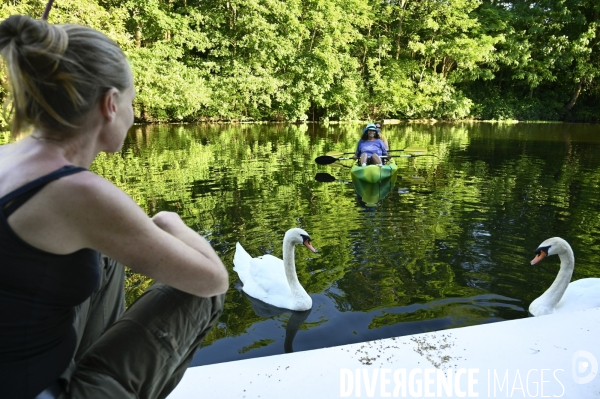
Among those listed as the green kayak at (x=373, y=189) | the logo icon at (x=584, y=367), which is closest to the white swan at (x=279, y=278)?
the logo icon at (x=584, y=367)

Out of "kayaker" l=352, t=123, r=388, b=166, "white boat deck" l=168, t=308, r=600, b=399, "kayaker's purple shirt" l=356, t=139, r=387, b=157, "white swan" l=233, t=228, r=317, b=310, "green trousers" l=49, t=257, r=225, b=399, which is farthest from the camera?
"kayaker's purple shirt" l=356, t=139, r=387, b=157

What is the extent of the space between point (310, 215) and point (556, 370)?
4.62 meters

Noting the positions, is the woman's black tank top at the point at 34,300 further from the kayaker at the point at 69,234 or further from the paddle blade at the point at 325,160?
the paddle blade at the point at 325,160

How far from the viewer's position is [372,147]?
33.5 feet

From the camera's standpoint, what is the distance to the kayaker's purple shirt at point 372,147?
10180 mm

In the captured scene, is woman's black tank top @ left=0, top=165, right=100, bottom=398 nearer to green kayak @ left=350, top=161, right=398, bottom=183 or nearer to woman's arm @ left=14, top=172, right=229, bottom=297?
woman's arm @ left=14, top=172, right=229, bottom=297

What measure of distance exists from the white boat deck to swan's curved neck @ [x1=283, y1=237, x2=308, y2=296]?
5.04ft

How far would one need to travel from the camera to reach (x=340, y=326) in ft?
11.4

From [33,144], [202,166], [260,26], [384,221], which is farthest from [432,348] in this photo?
[260,26]

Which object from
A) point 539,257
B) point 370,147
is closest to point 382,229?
point 539,257

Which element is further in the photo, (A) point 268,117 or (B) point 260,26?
(A) point 268,117

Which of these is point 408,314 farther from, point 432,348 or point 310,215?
point 310,215

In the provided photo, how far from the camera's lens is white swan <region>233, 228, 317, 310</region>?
3.75 metres

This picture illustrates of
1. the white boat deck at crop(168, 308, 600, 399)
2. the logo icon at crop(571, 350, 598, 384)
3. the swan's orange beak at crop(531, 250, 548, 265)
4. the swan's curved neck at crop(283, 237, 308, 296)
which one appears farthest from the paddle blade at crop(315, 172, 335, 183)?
the logo icon at crop(571, 350, 598, 384)
